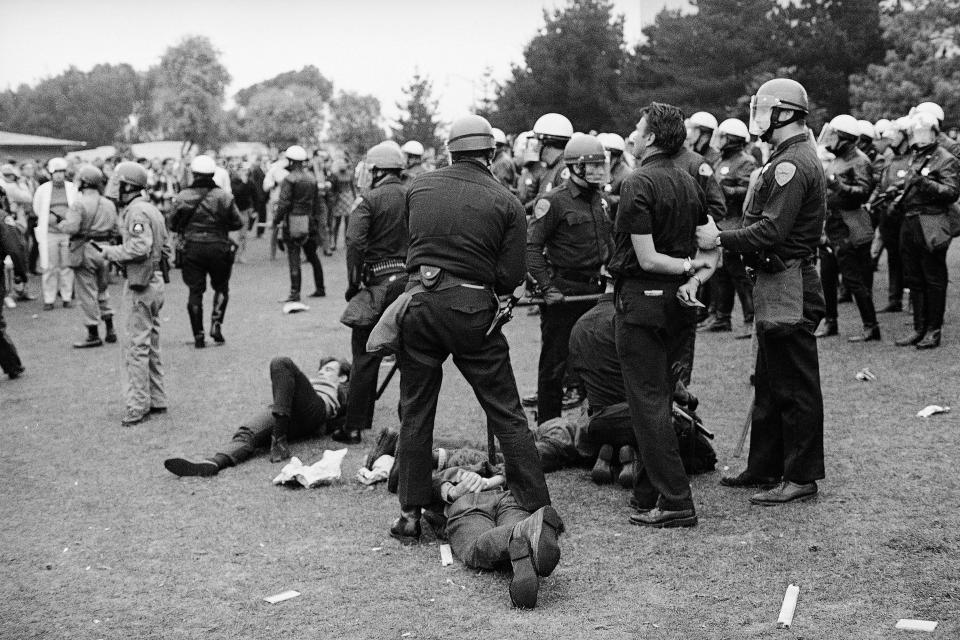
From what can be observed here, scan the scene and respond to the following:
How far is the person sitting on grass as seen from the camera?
22.9ft

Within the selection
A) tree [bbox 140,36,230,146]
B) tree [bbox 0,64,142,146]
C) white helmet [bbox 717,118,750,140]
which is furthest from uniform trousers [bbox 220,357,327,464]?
tree [bbox 0,64,142,146]

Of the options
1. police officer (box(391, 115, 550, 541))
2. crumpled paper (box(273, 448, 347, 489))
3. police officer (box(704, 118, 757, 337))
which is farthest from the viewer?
police officer (box(704, 118, 757, 337))

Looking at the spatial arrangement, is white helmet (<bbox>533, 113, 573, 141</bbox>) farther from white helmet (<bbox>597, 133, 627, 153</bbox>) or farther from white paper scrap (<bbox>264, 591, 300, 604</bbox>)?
Result: white paper scrap (<bbox>264, 591, 300, 604</bbox>)

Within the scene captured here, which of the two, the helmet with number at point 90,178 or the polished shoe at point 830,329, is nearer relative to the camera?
the helmet with number at point 90,178

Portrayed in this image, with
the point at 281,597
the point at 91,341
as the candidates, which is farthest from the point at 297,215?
the point at 281,597

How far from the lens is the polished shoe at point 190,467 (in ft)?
22.6

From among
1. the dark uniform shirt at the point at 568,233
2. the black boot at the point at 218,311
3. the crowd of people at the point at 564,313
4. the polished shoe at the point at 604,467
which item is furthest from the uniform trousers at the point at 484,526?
the black boot at the point at 218,311

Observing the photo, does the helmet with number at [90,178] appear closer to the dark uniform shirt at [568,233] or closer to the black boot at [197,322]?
the black boot at [197,322]

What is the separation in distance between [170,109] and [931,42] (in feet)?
226

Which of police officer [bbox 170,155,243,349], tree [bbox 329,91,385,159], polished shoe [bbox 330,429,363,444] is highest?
tree [bbox 329,91,385,159]

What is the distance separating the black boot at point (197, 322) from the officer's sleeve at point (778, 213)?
8092 millimetres

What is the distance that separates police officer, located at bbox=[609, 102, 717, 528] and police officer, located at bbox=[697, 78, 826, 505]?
0.72 feet

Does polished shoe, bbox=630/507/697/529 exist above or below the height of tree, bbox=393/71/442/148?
below

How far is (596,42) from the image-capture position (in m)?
37.3
